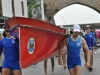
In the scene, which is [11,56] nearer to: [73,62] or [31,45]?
[31,45]

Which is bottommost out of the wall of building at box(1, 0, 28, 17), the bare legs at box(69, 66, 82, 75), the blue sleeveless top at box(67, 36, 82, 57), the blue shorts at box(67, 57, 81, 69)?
the bare legs at box(69, 66, 82, 75)

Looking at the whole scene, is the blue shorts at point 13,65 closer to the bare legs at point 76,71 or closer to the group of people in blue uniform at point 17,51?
the group of people in blue uniform at point 17,51

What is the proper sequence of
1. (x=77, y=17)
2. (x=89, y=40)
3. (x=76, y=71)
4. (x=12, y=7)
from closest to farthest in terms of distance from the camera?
(x=76, y=71)
(x=89, y=40)
(x=77, y=17)
(x=12, y=7)

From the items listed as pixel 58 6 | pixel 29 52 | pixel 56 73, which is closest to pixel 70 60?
pixel 29 52

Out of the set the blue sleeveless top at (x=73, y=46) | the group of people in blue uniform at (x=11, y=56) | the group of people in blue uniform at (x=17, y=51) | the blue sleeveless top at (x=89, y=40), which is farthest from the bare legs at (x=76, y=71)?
the blue sleeveless top at (x=89, y=40)

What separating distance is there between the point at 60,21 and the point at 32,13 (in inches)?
670

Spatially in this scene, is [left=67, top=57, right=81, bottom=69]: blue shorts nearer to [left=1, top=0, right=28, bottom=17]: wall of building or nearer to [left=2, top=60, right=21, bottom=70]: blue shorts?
[left=2, top=60, right=21, bottom=70]: blue shorts

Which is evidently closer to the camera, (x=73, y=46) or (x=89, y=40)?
(x=73, y=46)

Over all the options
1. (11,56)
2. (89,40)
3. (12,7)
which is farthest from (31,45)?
(12,7)

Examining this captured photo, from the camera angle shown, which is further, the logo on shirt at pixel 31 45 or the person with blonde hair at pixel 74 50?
the person with blonde hair at pixel 74 50

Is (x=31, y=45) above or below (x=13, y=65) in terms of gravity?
above

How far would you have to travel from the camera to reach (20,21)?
641cm

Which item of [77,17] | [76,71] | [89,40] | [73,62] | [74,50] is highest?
[77,17]

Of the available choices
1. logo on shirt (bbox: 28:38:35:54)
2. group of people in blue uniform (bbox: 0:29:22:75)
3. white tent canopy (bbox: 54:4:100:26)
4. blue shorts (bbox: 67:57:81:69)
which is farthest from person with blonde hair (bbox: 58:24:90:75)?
white tent canopy (bbox: 54:4:100:26)
